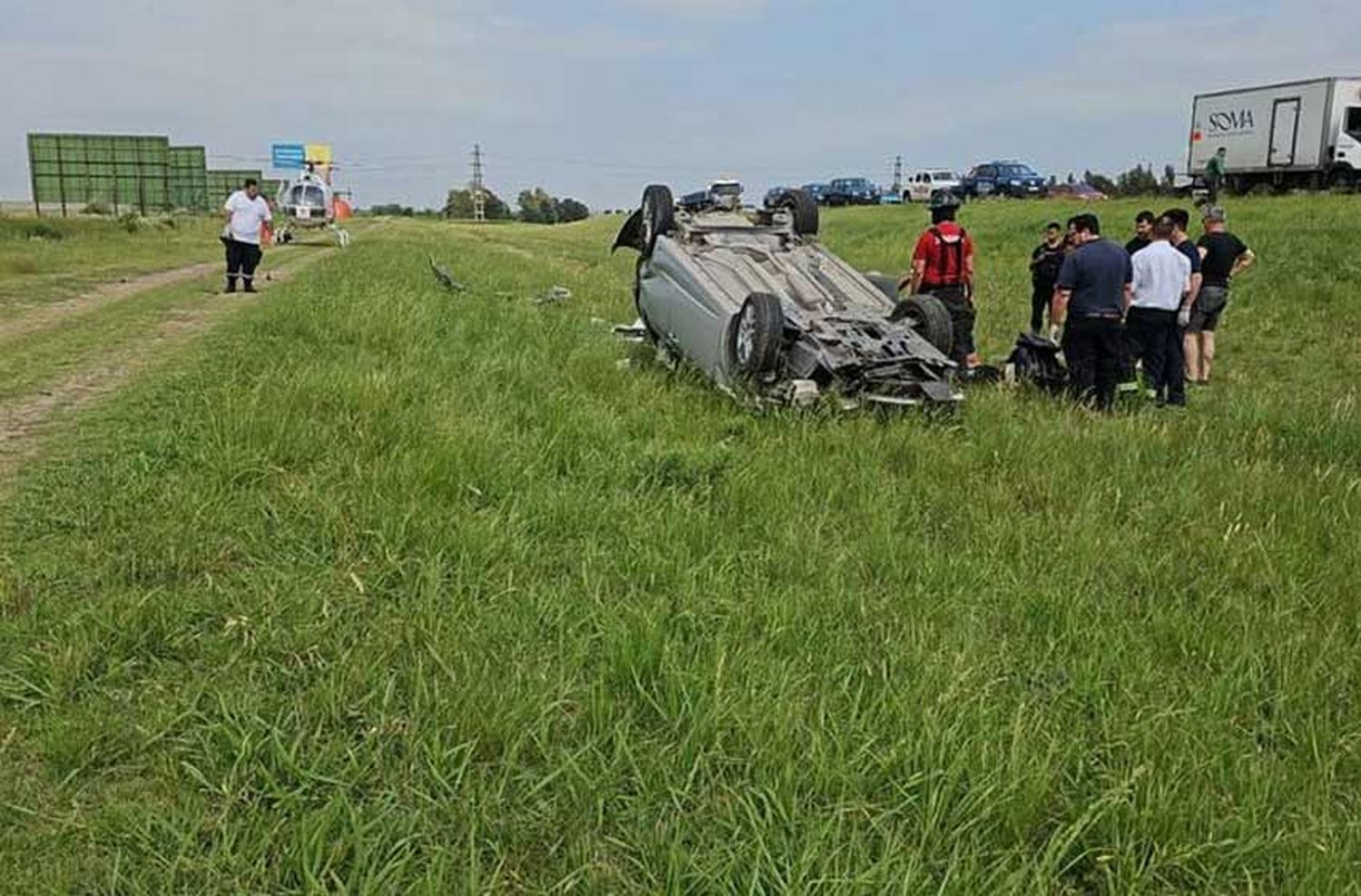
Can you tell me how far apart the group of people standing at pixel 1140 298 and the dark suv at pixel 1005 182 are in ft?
107

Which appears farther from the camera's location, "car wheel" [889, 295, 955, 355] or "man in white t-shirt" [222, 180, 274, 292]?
"man in white t-shirt" [222, 180, 274, 292]

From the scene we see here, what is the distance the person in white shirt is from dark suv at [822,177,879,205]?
41.3 m

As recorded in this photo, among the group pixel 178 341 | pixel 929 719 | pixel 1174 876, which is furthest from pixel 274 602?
pixel 178 341

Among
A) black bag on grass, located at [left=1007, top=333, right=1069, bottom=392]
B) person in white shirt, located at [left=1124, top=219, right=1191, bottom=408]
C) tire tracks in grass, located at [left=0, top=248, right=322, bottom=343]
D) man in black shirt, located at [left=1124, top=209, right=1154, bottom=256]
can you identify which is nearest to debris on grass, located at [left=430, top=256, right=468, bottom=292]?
tire tracks in grass, located at [left=0, top=248, right=322, bottom=343]

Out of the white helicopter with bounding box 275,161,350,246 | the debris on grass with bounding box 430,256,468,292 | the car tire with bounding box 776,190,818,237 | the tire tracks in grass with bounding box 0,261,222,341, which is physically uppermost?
the white helicopter with bounding box 275,161,350,246

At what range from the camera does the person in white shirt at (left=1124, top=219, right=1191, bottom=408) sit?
7988 millimetres

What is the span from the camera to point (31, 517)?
11.8ft

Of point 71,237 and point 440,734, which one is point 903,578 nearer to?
point 440,734

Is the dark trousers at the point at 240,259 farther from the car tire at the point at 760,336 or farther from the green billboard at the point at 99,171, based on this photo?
the green billboard at the point at 99,171

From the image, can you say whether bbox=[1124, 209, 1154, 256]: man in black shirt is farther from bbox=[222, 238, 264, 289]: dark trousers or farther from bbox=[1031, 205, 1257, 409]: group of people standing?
bbox=[222, 238, 264, 289]: dark trousers

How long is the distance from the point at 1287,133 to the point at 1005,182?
44.3 feet

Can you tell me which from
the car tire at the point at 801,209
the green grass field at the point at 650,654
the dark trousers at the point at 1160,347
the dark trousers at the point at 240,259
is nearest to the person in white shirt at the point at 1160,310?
the dark trousers at the point at 1160,347

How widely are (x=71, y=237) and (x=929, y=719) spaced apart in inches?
1111

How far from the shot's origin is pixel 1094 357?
769 centimetres
